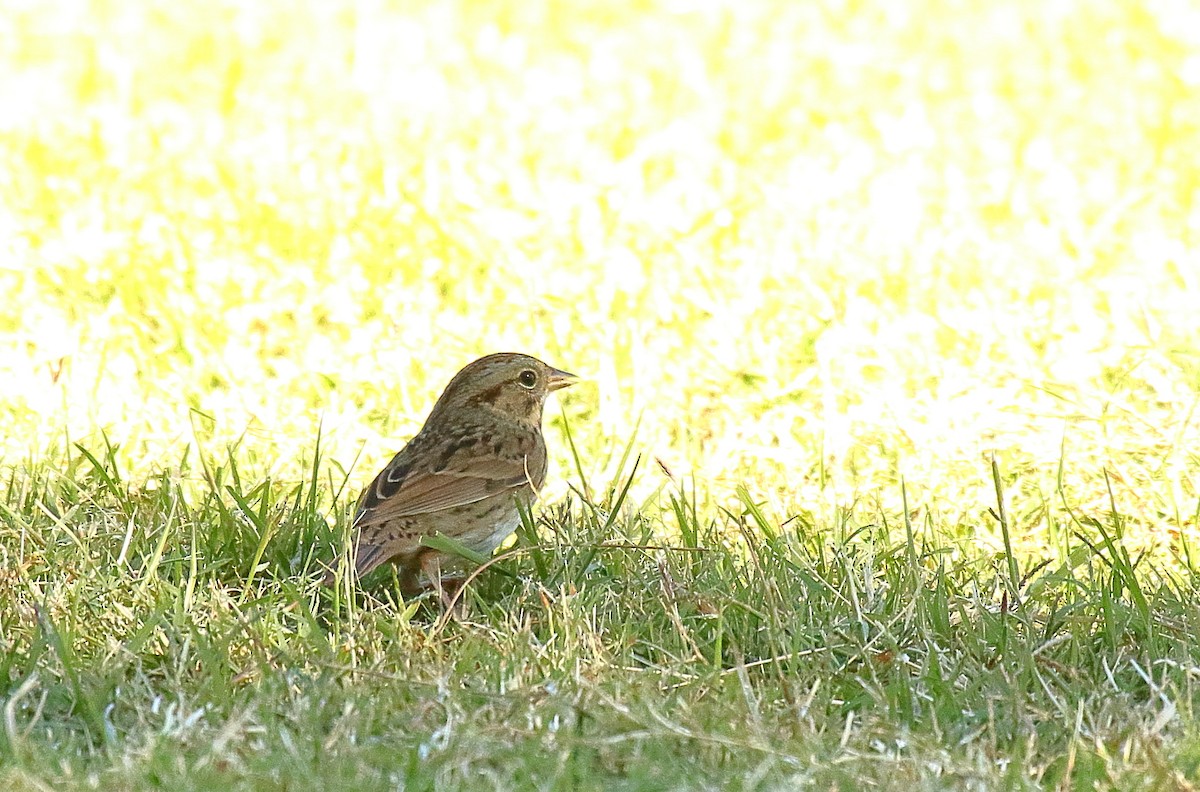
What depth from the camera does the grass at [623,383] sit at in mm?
4613

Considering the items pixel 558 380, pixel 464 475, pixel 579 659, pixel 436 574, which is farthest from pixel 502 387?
pixel 579 659

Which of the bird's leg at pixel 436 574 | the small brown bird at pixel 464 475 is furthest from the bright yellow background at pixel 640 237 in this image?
the bird's leg at pixel 436 574

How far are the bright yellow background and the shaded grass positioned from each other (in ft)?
3.23

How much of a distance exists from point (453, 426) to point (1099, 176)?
498 cm

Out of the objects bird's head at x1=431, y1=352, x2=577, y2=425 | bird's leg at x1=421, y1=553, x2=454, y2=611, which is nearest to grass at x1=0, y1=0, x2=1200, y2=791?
bird's leg at x1=421, y1=553, x2=454, y2=611

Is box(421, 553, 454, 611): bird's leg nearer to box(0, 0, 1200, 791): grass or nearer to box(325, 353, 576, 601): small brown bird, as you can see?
box(325, 353, 576, 601): small brown bird

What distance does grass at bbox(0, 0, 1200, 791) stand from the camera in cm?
461

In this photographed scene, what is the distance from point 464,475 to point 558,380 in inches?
32.3

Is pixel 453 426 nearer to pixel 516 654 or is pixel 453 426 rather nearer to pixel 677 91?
pixel 516 654

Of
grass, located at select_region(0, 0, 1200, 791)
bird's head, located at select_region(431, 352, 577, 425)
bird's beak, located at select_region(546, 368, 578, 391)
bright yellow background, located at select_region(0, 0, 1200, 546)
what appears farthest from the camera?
bright yellow background, located at select_region(0, 0, 1200, 546)

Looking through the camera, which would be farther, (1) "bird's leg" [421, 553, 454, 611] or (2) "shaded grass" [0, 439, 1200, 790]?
(1) "bird's leg" [421, 553, 454, 611]

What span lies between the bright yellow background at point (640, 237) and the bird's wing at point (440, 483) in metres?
0.71

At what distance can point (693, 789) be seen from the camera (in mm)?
4188

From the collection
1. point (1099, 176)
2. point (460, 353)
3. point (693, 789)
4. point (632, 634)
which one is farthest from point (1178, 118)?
point (693, 789)
